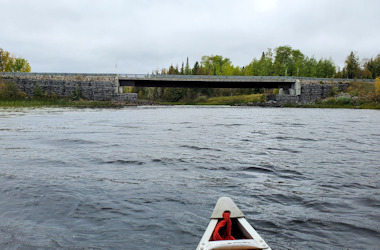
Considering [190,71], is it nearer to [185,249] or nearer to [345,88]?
[345,88]

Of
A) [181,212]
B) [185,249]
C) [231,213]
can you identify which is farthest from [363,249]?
[181,212]

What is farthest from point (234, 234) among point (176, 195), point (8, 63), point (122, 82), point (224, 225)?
point (8, 63)

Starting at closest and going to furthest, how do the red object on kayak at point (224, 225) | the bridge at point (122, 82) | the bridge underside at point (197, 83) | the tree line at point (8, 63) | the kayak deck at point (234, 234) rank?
1. the kayak deck at point (234, 234)
2. the red object on kayak at point (224, 225)
3. the bridge at point (122, 82)
4. the bridge underside at point (197, 83)
5. the tree line at point (8, 63)

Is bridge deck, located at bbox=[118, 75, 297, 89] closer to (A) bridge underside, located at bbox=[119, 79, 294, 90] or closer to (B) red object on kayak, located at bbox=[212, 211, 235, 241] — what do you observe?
(A) bridge underside, located at bbox=[119, 79, 294, 90]

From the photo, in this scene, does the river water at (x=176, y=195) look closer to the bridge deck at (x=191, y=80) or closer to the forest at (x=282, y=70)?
the bridge deck at (x=191, y=80)

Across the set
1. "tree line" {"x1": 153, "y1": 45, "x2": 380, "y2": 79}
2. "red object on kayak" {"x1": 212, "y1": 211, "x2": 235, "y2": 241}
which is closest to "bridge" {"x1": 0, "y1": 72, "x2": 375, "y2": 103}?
"tree line" {"x1": 153, "y1": 45, "x2": 380, "y2": 79}

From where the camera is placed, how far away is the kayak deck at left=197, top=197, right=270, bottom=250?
13.3ft

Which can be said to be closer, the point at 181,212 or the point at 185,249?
the point at 185,249

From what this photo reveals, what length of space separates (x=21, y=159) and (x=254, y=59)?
129146mm

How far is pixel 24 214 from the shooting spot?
651cm

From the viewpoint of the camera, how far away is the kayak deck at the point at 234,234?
13.3ft

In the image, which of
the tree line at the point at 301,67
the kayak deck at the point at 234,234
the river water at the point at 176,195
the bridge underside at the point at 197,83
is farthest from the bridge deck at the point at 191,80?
the kayak deck at the point at 234,234

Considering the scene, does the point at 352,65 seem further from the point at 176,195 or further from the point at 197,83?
the point at 176,195

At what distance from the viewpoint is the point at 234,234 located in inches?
202
